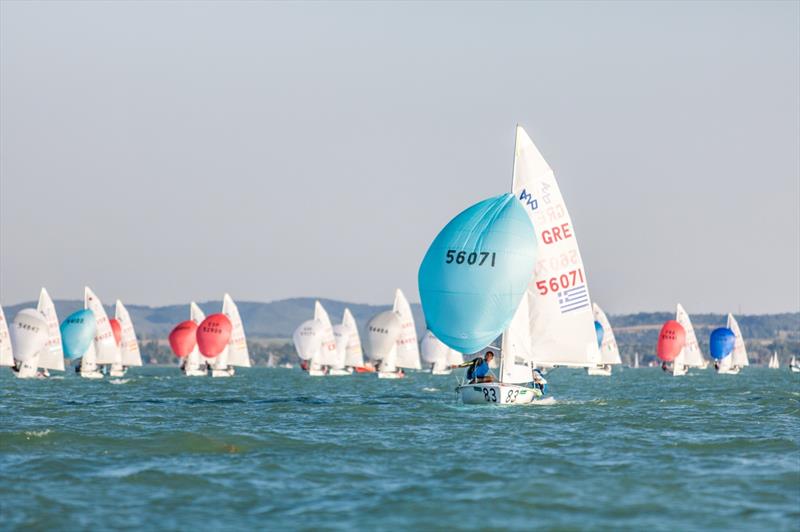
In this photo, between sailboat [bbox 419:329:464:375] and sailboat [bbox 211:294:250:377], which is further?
sailboat [bbox 419:329:464:375]

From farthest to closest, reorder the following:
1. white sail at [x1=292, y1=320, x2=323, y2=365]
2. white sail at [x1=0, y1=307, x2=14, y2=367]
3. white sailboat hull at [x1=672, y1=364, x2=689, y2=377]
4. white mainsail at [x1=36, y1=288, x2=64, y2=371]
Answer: white sailboat hull at [x1=672, y1=364, x2=689, y2=377], white sail at [x1=292, y1=320, x2=323, y2=365], white sail at [x1=0, y1=307, x2=14, y2=367], white mainsail at [x1=36, y1=288, x2=64, y2=371]

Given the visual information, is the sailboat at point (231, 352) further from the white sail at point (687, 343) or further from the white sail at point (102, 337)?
the white sail at point (687, 343)

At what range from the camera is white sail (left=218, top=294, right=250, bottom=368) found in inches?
4333

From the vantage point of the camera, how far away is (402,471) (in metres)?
23.2

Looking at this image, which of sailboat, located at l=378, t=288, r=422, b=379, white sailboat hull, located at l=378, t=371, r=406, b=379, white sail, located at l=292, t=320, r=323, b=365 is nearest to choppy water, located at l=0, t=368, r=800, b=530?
white sailboat hull, located at l=378, t=371, r=406, b=379

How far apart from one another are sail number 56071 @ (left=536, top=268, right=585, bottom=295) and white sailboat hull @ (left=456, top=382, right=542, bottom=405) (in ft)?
12.3

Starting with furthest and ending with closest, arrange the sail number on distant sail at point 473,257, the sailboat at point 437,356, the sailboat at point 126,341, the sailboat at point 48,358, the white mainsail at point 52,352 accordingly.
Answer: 1. the sailboat at point 437,356
2. the sailboat at point 126,341
3. the white mainsail at point 52,352
4. the sailboat at point 48,358
5. the sail number on distant sail at point 473,257

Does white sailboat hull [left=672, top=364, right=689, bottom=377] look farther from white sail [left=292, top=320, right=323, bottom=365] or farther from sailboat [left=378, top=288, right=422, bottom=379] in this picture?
white sail [left=292, top=320, right=323, bottom=365]

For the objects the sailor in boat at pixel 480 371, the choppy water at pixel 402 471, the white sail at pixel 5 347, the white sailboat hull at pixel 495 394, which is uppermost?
the white sail at pixel 5 347

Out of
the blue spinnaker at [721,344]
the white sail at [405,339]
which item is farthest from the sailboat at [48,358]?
the blue spinnaker at [721,344]

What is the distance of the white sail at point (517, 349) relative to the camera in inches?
1563

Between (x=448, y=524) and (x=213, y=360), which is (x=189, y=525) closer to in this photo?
(x=448, y=524)

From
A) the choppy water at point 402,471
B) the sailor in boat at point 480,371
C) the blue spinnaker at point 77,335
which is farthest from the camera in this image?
the blue spinnaker at point 77,335

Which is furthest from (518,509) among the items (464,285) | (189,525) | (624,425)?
(464,285)
